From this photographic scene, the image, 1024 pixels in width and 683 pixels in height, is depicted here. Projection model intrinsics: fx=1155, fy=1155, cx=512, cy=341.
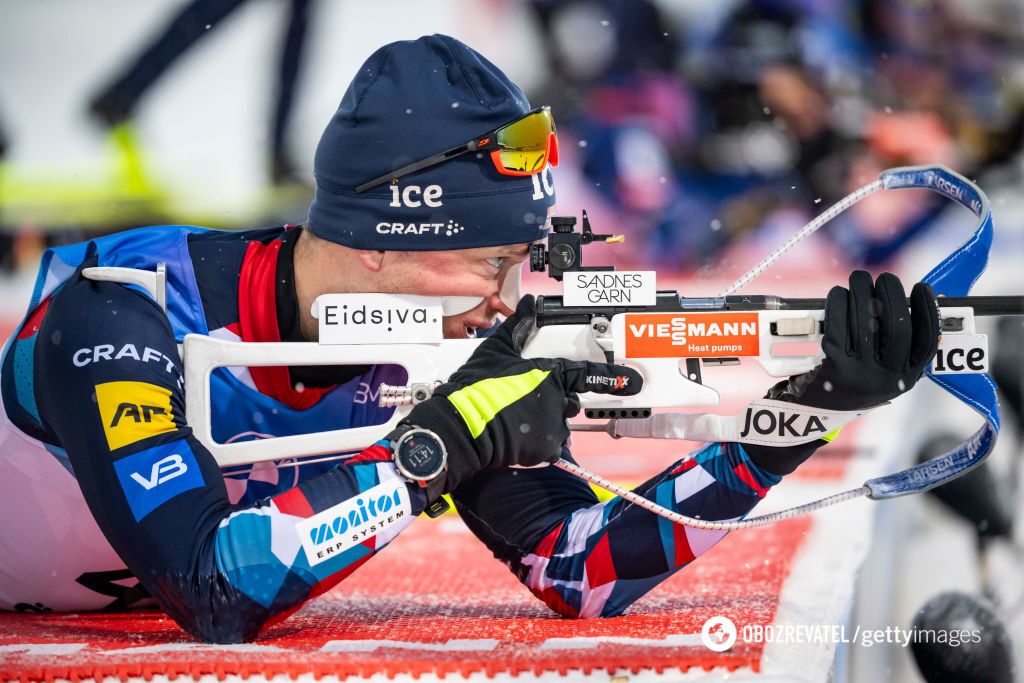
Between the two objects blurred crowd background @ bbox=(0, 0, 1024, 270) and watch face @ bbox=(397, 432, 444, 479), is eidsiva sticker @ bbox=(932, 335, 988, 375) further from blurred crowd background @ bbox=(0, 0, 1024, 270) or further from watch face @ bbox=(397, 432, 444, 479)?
blurred crowd background @ bbox=(0, 0, 1024, 270)

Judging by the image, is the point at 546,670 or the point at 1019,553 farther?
the point at 1019,553

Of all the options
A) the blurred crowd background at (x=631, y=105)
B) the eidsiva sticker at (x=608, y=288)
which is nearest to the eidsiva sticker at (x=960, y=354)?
the eidsiva sticker at (x=608, y=288)

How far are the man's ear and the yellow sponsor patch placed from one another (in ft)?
1.42

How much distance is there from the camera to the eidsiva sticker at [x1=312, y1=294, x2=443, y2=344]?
1.73m

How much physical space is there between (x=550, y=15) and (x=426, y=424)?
5.55 meters

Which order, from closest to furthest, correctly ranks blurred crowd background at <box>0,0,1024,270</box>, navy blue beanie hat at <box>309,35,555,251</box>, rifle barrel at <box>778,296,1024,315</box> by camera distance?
1. rifle barrel at <box>778,296,1024,315</box>
2. navy blue beanie hat at <box>309,35,555,251</box>
3. blurred crowd background at <box>0,0,1024,270</box>

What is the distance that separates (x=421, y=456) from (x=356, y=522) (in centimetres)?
13

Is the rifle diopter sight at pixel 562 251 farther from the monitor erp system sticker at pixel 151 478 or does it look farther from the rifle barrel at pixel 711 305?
the monitor erp system sticker at pixel 151 478

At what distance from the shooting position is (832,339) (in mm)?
1561

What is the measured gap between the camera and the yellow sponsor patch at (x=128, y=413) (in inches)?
62.2

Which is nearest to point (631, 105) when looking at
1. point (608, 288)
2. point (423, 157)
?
point (423, 157)

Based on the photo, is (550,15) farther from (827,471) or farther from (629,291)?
(629,291)

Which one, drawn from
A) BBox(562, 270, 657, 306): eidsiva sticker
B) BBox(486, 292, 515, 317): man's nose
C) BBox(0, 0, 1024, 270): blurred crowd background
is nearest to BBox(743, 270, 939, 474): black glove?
BBox(562, 270, 657, 306): eidsiva sticker

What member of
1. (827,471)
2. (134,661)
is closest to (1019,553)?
(827,471)
